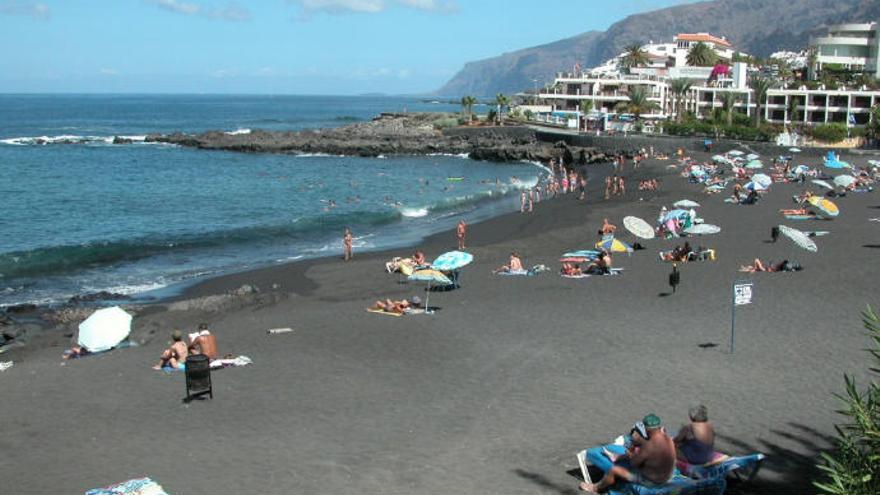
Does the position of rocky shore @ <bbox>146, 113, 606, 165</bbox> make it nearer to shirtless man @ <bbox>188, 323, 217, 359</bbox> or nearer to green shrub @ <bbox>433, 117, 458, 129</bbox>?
green shrub @ <bbox>433, 117, 458, 129</bbox>

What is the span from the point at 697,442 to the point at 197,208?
3687 cm

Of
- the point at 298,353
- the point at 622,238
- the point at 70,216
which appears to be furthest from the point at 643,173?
the point at 298,353

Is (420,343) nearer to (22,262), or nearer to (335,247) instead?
(335,247)

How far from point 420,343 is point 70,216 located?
29437 mm

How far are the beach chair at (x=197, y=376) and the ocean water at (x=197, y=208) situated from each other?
1168 centimetres

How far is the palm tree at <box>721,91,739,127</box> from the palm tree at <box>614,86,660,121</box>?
7.31 meters

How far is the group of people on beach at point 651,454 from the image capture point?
800 centimetres

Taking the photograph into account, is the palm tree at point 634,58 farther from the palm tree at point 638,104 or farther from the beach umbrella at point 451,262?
the beach umbrella at point 451,262

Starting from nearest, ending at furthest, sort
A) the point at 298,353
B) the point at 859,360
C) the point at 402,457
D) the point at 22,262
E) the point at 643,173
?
the point at 402,457
the point at 859,360
the point at 298,353
the point at 22,262
the point at 643,173

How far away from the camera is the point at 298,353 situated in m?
14.8

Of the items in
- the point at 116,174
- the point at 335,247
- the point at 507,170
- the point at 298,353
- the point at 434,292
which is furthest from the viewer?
the point at 507,170

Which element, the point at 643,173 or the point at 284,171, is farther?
the point at 284,171

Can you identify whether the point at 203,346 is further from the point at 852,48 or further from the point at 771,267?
the point at 852,48

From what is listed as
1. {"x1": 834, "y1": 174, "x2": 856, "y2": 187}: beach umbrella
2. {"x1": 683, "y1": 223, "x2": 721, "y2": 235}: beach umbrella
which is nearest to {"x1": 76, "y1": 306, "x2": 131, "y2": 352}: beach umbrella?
{"x1": 683, "y1": 223, "x2": 721, "y2": 235}: beach umbrella
